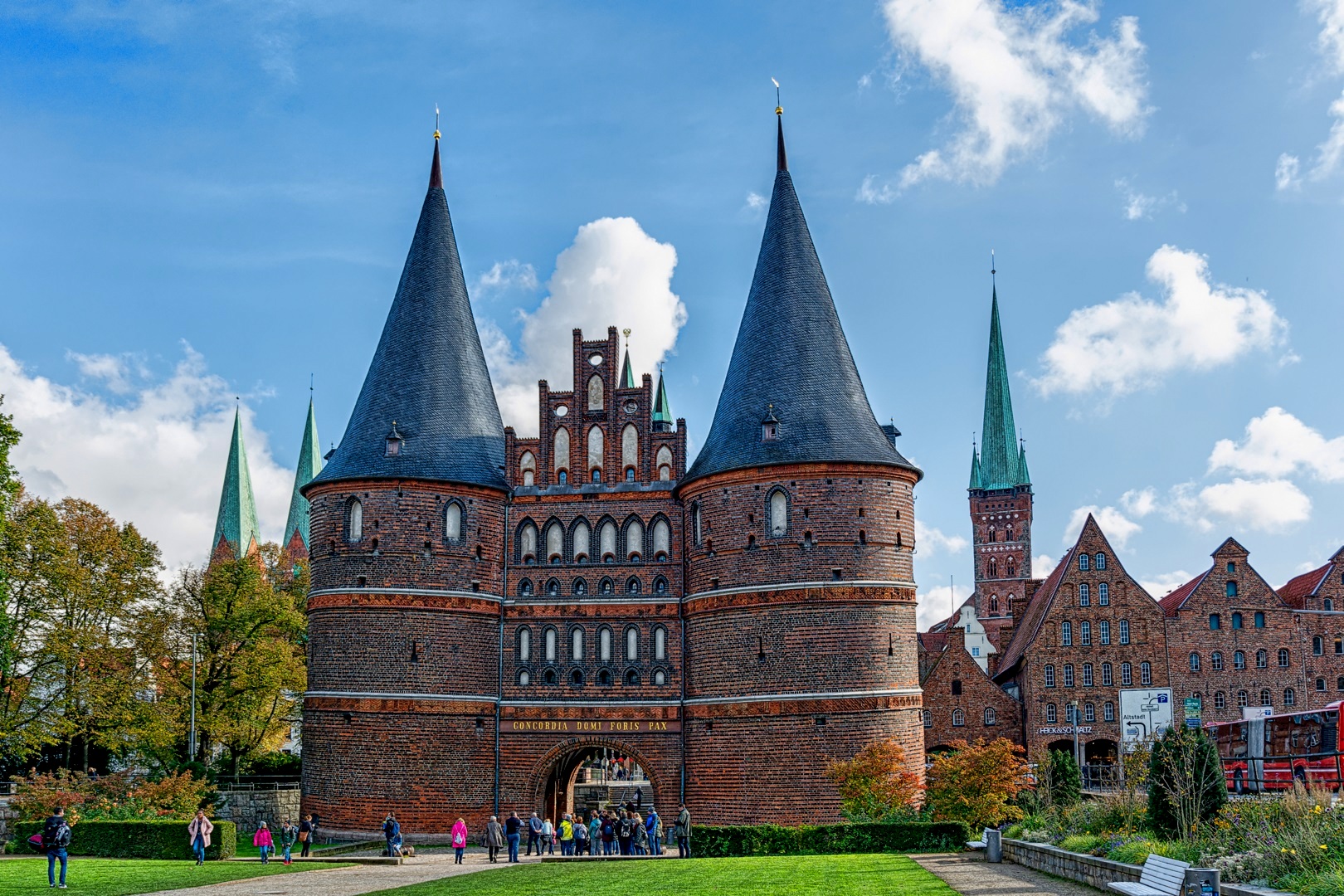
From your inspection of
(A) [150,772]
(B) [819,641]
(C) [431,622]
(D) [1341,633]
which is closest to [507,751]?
(C) [431,622]

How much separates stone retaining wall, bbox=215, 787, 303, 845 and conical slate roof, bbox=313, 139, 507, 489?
1084 cm

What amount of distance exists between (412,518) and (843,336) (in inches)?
539

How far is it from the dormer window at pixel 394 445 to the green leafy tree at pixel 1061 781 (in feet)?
65.9

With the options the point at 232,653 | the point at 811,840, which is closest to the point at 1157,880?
the point at 811,840

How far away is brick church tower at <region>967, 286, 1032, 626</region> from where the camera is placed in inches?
4035

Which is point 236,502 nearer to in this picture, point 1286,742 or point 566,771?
point 566,771

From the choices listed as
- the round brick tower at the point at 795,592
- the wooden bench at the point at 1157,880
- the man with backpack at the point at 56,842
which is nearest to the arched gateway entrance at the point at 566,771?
the round brick tower at the point at 795,592

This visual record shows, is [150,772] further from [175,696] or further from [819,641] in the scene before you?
[819,641]

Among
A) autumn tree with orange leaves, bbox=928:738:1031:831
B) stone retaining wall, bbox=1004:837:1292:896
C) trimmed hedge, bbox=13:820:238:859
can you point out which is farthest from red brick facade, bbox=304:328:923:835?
stone retaining wall, bbox=1004:837:1292:896

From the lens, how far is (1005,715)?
56219 millimetres

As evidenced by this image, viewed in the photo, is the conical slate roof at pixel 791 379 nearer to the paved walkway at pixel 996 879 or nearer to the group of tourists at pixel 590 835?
the group of tourists at pixel 590 835

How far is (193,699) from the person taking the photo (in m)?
44.6

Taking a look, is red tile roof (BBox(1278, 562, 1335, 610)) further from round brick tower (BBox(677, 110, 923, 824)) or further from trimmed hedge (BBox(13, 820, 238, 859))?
trimmed hedge (BBox(13, 820, 238, 859))

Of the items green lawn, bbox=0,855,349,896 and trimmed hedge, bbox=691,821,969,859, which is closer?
green lawn, bbox=0,855,349,896
